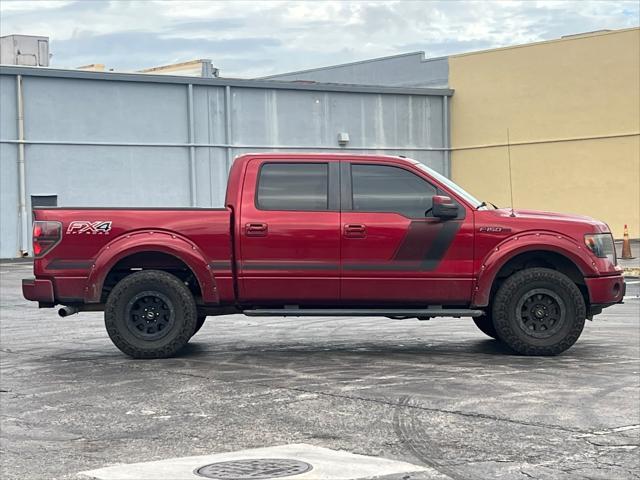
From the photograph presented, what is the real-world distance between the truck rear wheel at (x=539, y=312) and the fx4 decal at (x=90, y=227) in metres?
3.98

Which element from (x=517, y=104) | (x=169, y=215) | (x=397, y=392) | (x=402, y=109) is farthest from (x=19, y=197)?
(x=397, y=392)

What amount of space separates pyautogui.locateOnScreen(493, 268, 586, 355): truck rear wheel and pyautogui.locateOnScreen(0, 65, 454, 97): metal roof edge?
24441 mm

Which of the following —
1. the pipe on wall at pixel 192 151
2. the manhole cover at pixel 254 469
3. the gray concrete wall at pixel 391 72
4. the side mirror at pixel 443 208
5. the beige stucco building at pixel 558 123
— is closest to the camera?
the manhole cover at pixel 254 469

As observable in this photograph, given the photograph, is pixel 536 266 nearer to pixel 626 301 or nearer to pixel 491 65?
pixel 626 301

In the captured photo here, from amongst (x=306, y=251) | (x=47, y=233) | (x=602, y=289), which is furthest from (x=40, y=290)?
(x=602, y=289)

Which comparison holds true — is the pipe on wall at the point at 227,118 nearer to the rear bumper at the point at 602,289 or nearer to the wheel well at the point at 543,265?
the wheel well at the point at 543,265

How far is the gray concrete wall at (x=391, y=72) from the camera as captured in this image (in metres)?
45.7

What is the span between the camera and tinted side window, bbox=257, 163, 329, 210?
36.5 ft

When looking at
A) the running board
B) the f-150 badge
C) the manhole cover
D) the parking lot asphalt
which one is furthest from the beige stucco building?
the manhole cover

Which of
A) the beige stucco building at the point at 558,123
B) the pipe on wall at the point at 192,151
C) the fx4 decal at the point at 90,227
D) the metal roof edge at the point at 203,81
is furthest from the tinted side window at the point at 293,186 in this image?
the beige stucco building at the point at 558,123

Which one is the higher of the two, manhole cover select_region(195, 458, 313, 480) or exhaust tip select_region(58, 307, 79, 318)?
exhaust tip select_region(58, 307, 79, 318)

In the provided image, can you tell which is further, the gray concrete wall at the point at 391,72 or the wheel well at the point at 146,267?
the gray concrete wall at the point at 391,72

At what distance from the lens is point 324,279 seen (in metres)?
11.0

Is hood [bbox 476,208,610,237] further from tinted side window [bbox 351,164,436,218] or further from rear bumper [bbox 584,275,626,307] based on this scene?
tinted side window [bbox 351,164,436,218]
